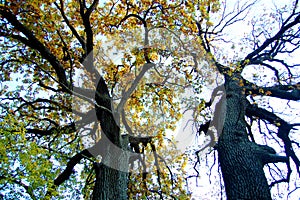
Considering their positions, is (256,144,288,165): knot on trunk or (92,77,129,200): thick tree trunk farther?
(256,144,288,165): knot on trunk

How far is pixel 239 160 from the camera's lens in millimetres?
5883

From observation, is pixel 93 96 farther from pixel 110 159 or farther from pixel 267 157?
pixel 267 157

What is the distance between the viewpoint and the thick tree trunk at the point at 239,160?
527 cm

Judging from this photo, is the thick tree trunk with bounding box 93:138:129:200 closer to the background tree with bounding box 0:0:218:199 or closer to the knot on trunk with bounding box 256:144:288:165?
the background tree with bounding box 0:0:218:199

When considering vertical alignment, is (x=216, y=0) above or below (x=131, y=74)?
above

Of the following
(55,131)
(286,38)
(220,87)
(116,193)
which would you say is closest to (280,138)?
(220,87)

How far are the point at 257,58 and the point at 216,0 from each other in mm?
2861

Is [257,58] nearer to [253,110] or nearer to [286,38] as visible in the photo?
[286,38]

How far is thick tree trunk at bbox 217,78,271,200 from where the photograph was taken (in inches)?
207

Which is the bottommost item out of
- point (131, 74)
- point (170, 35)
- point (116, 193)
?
point (116, 193)

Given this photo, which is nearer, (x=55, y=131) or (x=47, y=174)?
(x=47, y=174)

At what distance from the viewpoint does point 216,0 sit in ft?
27.6

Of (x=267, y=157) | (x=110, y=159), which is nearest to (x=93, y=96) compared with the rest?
(x=110, y=159)

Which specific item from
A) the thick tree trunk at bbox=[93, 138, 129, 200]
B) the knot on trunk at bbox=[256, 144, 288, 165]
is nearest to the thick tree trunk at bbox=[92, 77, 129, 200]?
the thick tree trunk at bbox=[93, 138, 129, 200]
